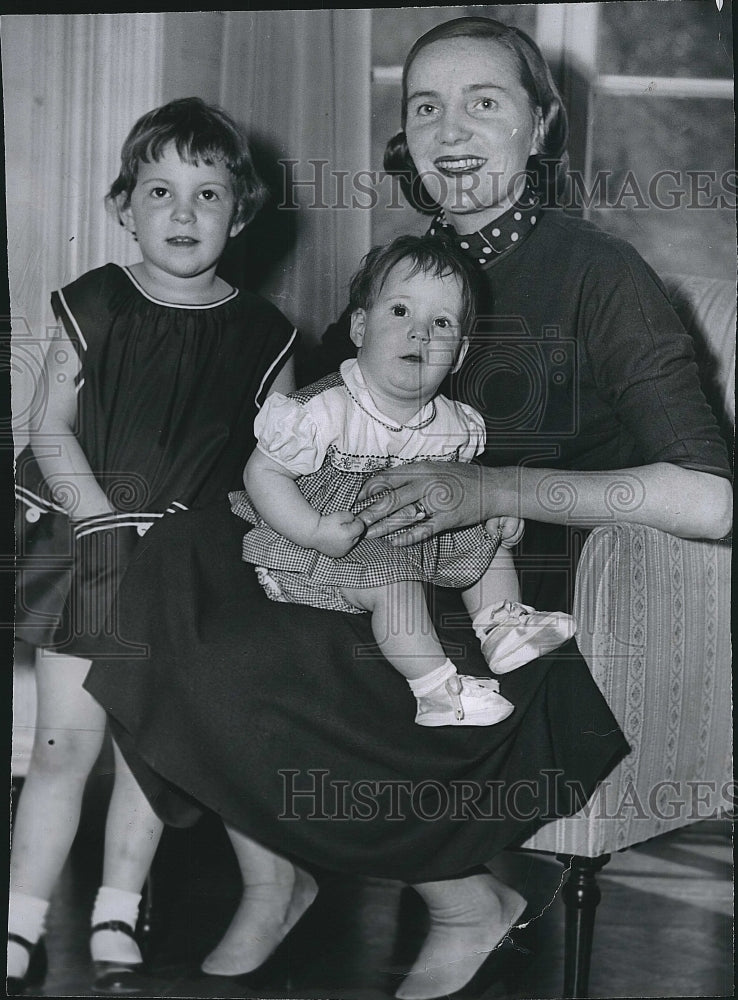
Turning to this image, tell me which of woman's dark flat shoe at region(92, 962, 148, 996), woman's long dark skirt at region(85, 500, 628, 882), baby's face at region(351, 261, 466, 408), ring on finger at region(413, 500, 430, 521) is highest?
baby's face at region(351, 261, 466, 408)

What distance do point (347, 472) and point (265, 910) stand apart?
2.42 feet

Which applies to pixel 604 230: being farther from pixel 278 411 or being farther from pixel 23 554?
pixel 23 554

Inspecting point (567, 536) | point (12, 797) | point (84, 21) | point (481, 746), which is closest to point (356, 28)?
point (84, 21)

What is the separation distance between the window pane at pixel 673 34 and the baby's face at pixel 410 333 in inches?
21.7

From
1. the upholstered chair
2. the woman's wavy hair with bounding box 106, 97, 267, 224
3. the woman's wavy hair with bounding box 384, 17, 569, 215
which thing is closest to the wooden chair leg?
the upholstered chair

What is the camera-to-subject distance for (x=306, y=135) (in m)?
1.92

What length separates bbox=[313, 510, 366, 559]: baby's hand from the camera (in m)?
1.76

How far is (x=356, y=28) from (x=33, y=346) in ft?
2.54

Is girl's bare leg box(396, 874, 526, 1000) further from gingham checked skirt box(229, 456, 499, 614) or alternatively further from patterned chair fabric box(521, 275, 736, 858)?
gingham checked skirt box(229, 456, 499, 614)

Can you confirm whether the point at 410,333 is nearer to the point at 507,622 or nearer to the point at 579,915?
the point at 507,622

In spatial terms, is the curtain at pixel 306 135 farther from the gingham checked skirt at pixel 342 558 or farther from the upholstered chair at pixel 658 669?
the upholstered chair at pixel 658 669

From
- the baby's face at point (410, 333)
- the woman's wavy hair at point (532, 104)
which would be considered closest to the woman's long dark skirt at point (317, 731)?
the baby's face at point (410, 333)

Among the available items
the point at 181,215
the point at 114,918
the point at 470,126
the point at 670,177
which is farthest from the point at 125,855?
the point at 670,177

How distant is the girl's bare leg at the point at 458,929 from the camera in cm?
185
